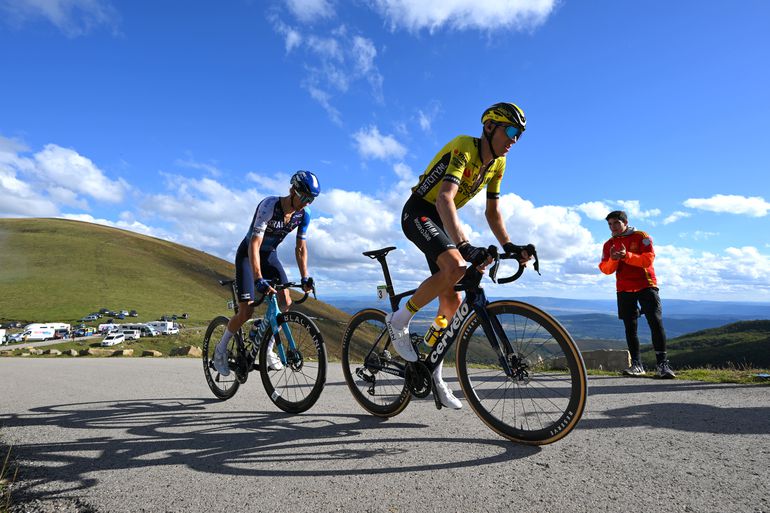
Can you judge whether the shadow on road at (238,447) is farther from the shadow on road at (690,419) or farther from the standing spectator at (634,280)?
the standing spectator at (634,280)

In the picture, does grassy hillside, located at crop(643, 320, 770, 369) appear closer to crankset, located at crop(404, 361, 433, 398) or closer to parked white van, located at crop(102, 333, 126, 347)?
parked white van, located at crop(102, 333, 126, 347)

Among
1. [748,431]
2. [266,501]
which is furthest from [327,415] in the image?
[748,431]

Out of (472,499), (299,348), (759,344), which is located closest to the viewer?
(472,499)

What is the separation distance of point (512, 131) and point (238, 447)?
356 centimetres

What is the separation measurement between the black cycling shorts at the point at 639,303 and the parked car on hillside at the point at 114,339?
62940 mm

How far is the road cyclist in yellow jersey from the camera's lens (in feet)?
12.5

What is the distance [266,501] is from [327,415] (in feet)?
7.11

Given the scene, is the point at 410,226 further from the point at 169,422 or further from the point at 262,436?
the point at 169,422

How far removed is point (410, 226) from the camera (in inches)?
174

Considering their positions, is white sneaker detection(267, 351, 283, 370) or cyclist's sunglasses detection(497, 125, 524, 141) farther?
white sneaker detection(267, 351, 283, 370)

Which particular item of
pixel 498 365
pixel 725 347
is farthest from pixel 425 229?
pixel 725 347

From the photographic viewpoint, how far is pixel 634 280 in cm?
762

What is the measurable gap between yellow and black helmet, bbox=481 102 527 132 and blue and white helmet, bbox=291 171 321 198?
2340 mm

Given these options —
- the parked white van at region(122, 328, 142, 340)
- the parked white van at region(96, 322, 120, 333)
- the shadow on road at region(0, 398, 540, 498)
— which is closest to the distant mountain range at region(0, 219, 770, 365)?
the parked white van at region(96, 322, 120, 333)
